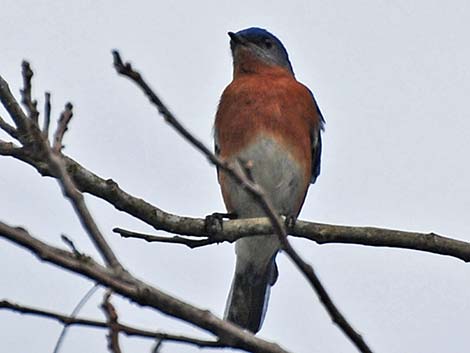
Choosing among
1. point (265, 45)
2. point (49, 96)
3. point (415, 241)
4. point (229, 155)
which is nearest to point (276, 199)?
point (229, 155)

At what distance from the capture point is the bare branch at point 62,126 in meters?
3.87

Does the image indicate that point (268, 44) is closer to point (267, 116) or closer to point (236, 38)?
point (236, 38)

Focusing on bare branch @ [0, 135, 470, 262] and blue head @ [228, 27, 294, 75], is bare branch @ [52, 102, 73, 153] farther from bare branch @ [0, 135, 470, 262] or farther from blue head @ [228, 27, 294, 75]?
blue head @ [228, 27, 294, 75]

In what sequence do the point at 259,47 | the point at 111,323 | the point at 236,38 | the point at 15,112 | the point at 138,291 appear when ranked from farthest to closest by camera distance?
the point at 259,47, the point at 236,38, the point at 15,112, the point at 111,323, the point at 138,291

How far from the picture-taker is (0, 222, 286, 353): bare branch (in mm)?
2762

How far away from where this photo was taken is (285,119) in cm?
923

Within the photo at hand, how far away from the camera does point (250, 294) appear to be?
9.45 meters

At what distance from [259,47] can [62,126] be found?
6709 mm

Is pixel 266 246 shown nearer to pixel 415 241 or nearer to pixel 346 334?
pixel 415 241

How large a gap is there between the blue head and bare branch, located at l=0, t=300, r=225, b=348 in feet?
23.6

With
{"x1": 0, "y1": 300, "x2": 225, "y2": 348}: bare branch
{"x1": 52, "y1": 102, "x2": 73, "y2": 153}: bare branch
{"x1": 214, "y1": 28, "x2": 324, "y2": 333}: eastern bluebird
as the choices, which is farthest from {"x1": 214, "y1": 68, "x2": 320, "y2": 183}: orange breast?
{"x1": 0, "y1": 300, "x2": 225, "y2": 348}: bare branch

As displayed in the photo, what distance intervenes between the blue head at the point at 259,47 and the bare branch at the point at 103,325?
720 centimetres

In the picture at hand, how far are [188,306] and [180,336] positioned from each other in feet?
1.08

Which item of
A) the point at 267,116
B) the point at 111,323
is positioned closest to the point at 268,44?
the point at 267,116
